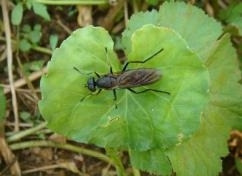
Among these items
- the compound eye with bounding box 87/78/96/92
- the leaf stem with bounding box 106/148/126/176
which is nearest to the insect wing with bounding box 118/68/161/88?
the compound eye with bounding box 87/78/96/92

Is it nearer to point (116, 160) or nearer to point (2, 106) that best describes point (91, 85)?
point (116, 160)

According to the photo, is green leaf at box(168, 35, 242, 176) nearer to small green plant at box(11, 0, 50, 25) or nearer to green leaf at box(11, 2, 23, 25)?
small green plant at box(11, 0, 50, 25)

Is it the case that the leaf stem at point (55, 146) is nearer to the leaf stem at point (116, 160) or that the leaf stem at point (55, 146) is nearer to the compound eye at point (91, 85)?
the leaf stem at point (116, 160)

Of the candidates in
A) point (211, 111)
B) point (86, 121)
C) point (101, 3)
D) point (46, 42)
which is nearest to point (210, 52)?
point (211, 111)

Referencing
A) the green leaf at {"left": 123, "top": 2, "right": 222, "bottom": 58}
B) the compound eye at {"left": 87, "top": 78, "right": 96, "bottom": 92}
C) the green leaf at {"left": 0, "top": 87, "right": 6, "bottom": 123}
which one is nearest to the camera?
the compound eye at {"left": 87, "top": 78, "right": 96, "bottom": 92}

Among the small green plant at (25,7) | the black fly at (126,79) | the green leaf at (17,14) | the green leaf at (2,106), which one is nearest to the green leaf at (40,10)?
the small green plant at (25,7)

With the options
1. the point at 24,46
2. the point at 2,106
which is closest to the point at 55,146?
the point at 2,106

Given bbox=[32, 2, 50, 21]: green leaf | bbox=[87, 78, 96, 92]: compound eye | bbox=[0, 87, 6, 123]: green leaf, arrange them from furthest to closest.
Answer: bbox=[32, 2, 50, 21]: green leaf → bbox=[0, 87, 6, 123]: green leaf → bbox=[87, 78, 96, 92]: compound eye

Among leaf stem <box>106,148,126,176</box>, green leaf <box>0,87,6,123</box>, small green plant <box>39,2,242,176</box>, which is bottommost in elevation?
leaf stem <box>106,148,126,176</box>
